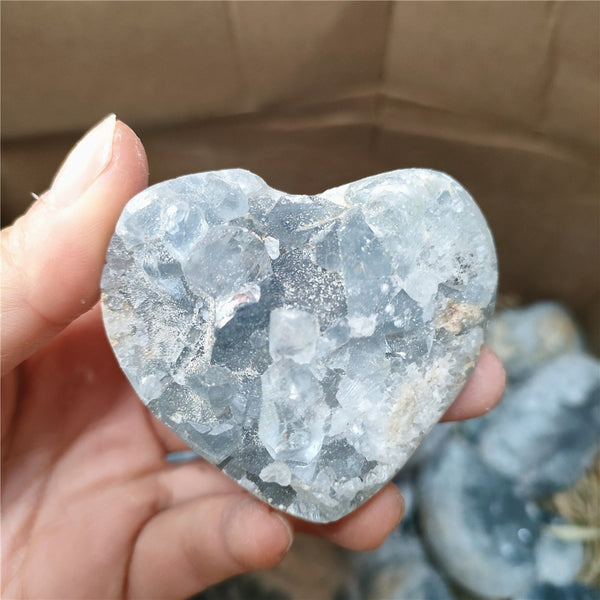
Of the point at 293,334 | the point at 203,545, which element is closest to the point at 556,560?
the point at 203,545

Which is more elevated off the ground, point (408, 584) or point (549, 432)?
point (549, 432)

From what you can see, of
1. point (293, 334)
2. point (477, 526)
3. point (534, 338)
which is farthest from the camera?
point (534, 338)

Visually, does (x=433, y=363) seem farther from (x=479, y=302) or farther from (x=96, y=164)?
(x=96, y=164)

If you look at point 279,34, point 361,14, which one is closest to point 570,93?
point 361,14

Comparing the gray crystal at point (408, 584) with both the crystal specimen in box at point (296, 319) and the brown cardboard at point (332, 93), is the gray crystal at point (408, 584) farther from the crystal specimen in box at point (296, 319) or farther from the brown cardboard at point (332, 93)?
the brown cardboard at point (332, 93)

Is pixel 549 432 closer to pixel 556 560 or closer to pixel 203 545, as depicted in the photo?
pixel 556 560

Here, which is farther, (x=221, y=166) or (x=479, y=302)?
(x=221, y=166)
